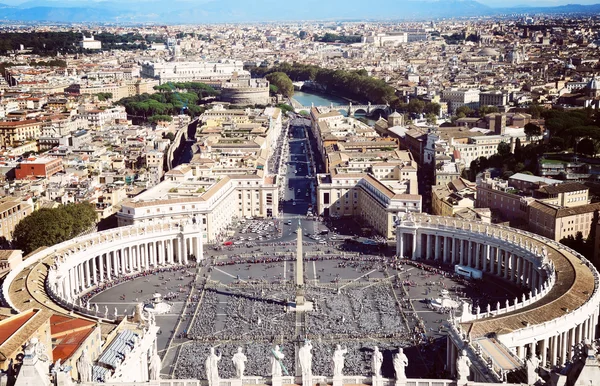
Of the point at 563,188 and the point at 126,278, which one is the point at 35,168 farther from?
the point at 563,188

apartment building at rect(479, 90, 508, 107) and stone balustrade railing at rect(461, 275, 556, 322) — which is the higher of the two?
apartment building at rect(479, 90, 508, 107)

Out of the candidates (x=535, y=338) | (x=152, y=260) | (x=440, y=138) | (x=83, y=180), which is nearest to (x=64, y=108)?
(x=83, y=180)

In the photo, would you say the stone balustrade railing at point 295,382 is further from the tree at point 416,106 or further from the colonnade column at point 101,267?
the tree at point 416,106

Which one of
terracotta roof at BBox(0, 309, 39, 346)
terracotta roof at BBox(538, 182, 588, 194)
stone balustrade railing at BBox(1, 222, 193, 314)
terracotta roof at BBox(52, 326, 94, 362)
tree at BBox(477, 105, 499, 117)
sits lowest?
stone balustrade railing at BBox(1, 222, 193, 314)

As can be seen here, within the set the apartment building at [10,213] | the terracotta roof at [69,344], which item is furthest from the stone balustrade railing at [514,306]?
the apartment building at [10,213]

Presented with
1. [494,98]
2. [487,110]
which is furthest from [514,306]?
[494,98]

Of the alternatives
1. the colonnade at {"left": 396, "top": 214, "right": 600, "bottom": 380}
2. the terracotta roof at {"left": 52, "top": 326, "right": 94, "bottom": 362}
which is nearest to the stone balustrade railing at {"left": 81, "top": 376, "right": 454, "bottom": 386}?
the terracotta roof at {"left": 52, "top": 326, "right": 94, "bottom": 362}

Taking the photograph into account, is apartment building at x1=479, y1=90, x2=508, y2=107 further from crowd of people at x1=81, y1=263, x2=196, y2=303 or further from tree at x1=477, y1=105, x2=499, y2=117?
crowd of people at x1=81, y1=263, x2=196, y2=303
